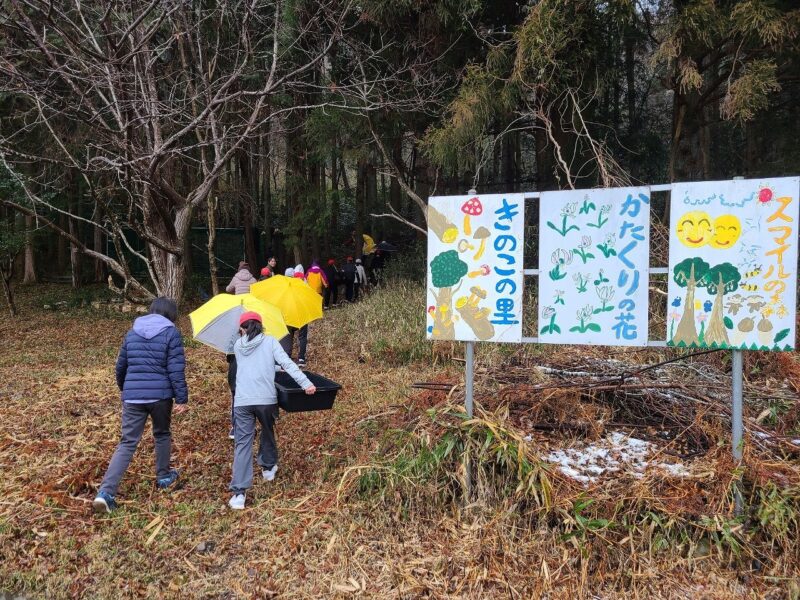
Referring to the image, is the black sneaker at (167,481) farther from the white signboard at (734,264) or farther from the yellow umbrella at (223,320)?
the white signboard at (734,264)

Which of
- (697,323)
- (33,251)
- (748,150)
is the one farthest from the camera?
(33,251)

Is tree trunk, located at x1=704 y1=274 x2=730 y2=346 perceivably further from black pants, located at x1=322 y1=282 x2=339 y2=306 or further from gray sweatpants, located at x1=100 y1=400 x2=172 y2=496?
black pants, located at x1=322 y1=282 x2=339 y2=306

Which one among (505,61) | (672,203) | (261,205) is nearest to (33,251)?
(261,205)

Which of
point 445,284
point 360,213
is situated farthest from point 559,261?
point 360,213

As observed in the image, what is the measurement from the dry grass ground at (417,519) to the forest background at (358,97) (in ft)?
11.6

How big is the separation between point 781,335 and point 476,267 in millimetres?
1813

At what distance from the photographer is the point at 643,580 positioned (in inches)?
122

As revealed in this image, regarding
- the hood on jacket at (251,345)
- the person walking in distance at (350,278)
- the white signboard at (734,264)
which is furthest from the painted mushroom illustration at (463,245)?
the person walking in distance at (350,278)

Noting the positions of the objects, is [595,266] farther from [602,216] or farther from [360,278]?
[360,278]

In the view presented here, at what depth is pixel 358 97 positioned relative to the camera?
423 inches

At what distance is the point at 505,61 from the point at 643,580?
312 inches

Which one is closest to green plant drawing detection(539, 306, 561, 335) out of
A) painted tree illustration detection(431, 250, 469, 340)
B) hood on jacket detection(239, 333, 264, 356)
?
painted tree illustration detection(431, 250, 469, 340)

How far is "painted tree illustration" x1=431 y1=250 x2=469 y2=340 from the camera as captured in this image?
3.96 meters

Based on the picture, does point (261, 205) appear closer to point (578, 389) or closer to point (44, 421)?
point (44, 421)
